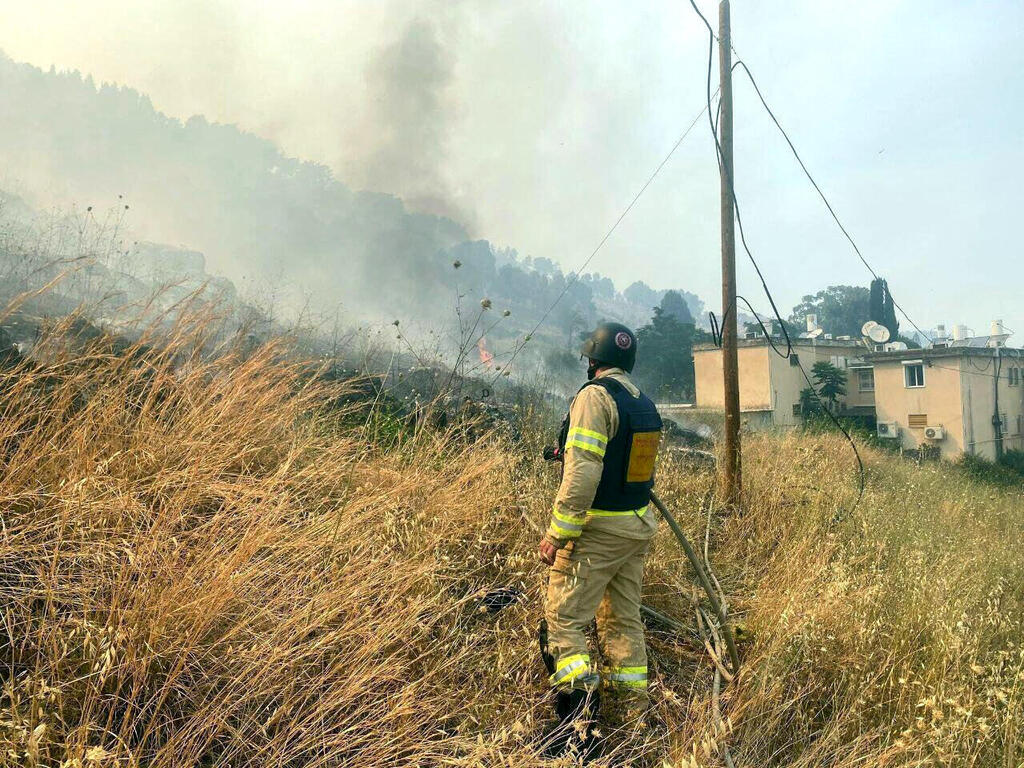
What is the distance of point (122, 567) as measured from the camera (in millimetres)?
1955

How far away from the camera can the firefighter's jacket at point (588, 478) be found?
282 centimetres

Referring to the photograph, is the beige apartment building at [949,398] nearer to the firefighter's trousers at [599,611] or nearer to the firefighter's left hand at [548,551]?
the firefighter's trousers at [599,611]

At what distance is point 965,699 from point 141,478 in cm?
409

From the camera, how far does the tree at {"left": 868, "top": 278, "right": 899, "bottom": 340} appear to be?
1822 inches

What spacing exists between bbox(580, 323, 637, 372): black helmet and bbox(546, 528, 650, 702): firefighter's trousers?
36.3 inches

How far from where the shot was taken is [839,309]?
82.6 m

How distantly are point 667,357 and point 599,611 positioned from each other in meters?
40.0

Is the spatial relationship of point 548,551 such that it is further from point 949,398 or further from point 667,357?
point 667,357

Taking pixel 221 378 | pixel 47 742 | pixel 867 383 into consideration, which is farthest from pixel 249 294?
pixel 867 383

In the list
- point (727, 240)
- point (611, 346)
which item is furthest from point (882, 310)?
point (611, 346)

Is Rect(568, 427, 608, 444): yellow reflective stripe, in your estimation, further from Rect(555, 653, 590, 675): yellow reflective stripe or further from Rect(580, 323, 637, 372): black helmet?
Rect(555, 653, 590, 675): yellow reflective stripe

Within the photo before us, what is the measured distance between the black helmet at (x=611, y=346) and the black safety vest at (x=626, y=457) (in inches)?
7.9

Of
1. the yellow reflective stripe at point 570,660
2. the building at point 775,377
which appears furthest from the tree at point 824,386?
the yellow reflective stripe at point 570,660

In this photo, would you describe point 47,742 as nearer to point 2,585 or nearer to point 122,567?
point 122,567
